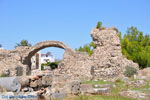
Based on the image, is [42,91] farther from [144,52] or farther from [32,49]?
[144,52]

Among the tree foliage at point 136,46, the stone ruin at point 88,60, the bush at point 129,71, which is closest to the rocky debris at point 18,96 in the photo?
the stone ruin at point 88,60

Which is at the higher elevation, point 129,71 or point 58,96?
point 129,71

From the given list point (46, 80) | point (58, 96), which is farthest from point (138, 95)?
Result: point (46, 80)

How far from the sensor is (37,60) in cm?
5566

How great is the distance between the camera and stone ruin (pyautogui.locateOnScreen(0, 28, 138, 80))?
21656mm

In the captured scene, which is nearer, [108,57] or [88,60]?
[108,57]

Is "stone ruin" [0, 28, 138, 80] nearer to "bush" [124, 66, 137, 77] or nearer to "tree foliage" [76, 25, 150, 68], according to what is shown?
"bush" [124, 66, 137, 77]

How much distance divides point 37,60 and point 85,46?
14.3 meters

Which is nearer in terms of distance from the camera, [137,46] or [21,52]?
[21,52]

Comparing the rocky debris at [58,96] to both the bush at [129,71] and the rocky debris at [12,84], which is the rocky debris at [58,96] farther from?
the bush at [129,71]

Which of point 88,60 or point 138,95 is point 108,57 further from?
point 138,95

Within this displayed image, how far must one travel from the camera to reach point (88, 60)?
917 inches

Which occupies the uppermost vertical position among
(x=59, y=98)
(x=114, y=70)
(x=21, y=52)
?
(x=21, y=52)

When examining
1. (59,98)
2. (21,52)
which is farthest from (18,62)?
(59,98)
